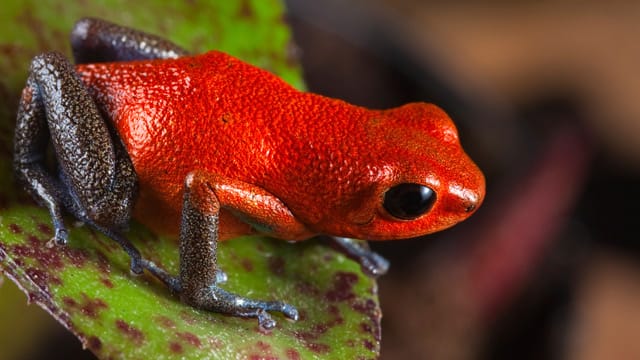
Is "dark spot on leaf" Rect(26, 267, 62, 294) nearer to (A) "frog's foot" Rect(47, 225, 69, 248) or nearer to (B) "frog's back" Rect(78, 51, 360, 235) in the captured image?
(A) "frog's foot" Rect(47, 225, 69, 248)

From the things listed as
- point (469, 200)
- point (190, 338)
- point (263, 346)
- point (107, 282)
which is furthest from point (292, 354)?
point (469, 200)

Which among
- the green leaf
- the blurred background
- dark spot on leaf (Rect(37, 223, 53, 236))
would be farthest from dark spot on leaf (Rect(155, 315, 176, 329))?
the blurred background

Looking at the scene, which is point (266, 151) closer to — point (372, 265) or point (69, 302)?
point (372, 265)

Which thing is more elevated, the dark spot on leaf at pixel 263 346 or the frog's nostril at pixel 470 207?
the frog's nostril at pixel 470 207

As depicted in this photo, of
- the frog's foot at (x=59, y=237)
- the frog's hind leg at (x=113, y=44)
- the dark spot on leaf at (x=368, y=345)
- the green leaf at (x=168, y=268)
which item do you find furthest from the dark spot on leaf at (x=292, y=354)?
the frog's hind leg at (x=113, y=44)

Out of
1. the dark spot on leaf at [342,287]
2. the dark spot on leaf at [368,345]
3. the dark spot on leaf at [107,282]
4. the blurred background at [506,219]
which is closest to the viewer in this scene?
the dark spot on leaf at [107,282]

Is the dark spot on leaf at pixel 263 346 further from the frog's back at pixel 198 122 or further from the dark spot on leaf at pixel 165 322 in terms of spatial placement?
the frog's back at pixel 198 122

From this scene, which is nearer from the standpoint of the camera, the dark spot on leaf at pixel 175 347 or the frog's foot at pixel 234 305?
the dark spot on leaf at pixel 175 347
